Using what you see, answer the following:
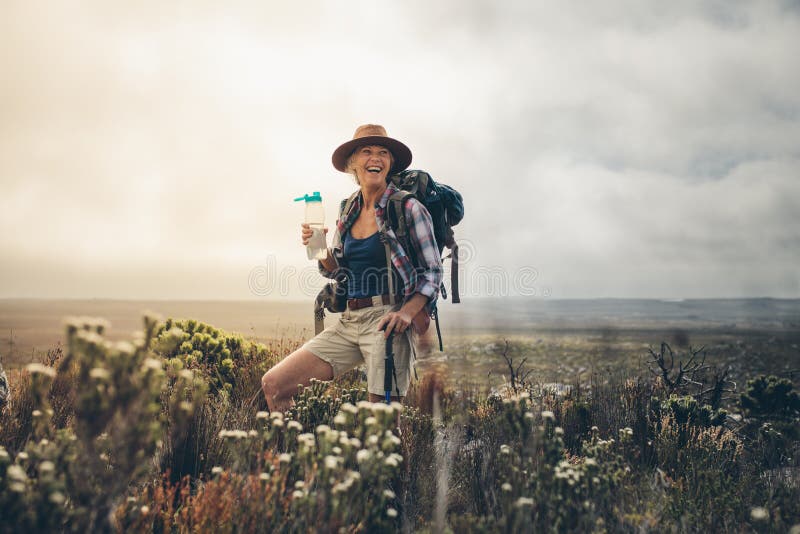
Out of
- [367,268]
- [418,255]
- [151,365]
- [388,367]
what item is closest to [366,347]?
[388,367]

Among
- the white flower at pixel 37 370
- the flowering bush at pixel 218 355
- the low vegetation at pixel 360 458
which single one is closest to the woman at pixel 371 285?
the low vegetation at pixel 360 458

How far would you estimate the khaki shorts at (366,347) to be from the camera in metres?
3.28

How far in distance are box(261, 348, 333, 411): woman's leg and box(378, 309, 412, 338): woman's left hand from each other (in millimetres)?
665

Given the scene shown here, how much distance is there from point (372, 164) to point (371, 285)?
36.3 inches

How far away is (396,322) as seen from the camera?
3160mm

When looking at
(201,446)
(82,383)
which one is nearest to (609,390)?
(201,446)

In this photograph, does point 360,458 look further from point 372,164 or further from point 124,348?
point 372,164

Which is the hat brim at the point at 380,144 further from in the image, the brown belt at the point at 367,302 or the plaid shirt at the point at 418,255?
the brown belt at the point at 367,302

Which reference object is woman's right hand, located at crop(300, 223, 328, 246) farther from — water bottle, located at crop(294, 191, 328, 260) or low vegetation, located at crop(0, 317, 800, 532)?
low vegetation, located at crop(0, 317, 800, 532)

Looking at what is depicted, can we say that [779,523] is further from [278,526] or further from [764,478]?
[278,526]

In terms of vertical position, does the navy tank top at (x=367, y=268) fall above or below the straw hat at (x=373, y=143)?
below

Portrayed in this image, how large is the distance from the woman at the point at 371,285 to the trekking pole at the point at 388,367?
0.04m

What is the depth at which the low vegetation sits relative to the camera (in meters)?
1.81

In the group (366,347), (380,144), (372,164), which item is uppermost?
(380,144)
